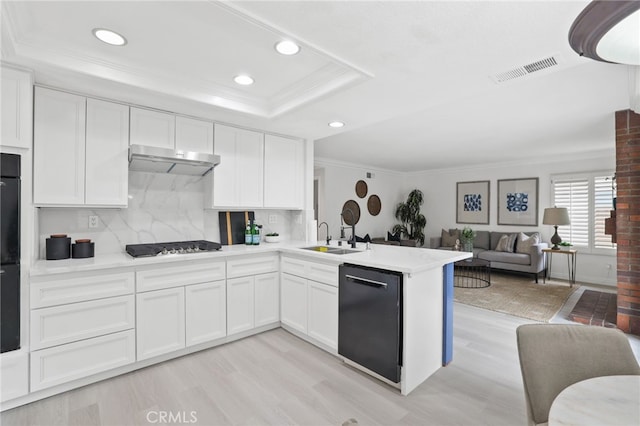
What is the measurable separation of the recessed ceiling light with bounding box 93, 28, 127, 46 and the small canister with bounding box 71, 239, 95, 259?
5.15ft

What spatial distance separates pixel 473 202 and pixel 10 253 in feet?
26.0

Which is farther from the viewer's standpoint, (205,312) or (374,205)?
(374,205)

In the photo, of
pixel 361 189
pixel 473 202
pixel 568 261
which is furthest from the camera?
pixel 361 189

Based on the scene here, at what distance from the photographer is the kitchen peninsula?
219 centimetres

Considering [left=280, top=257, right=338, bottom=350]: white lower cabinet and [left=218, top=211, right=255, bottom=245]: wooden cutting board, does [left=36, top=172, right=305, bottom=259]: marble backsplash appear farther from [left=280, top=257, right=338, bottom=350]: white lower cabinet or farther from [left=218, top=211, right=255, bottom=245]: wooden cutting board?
[left=280, top=257, right=338, bottom=350]: white lower cabinet

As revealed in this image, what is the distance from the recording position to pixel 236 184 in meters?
3.37

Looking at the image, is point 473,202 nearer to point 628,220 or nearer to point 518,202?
point 518,202

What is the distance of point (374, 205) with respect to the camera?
8.06m

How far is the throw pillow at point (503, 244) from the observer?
20.9ft

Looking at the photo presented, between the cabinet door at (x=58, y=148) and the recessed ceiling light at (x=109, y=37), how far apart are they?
774mm

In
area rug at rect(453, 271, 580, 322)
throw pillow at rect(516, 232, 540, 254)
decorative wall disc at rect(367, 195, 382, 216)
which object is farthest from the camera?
decorative wall disc at rect(367, 195, 382, 216)

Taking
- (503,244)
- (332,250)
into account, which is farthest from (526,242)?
(332,250)

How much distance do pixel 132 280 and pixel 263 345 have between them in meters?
1.32

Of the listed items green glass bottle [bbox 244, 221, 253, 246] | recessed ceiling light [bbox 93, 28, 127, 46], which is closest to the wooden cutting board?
green glass bottle [bbox 244, 221, 253, 246]
